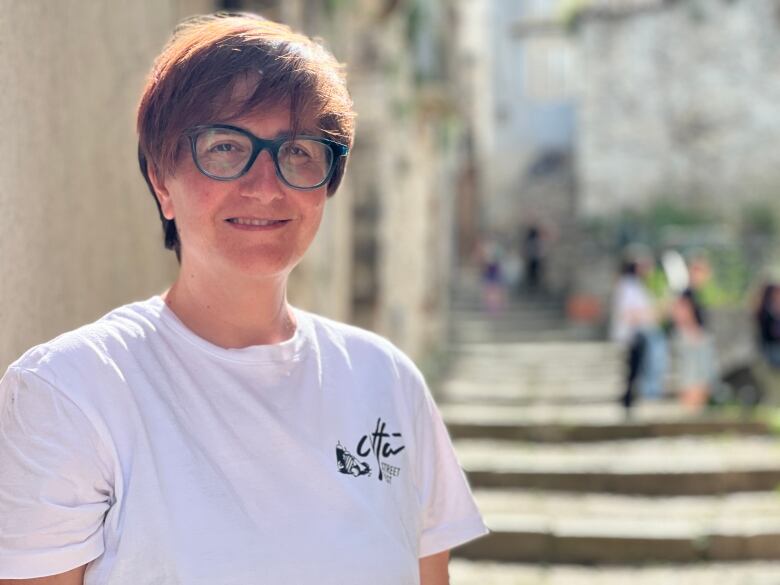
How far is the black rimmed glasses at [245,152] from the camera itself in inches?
53.4

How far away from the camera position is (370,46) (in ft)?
27.5

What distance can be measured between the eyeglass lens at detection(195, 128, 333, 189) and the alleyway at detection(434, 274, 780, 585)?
4367 mm

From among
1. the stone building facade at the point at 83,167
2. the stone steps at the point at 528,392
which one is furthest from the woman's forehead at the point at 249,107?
the stone steps at the point at 528,392

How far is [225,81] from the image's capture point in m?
1.33

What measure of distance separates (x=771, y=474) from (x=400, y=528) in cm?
604

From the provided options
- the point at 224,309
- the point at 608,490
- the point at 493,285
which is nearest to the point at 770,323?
the point at 608,490

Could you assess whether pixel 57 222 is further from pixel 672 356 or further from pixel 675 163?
pixel 675 163

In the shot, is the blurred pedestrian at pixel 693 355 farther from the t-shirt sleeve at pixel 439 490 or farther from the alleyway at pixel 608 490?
the t-shirt sleeve at pixel 439 490

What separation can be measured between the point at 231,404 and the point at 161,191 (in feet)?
1.19

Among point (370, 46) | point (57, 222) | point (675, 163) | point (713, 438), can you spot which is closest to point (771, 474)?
point (713, 438)

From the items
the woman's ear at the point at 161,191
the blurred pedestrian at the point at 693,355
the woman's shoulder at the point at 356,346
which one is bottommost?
the blurred pedestrian at the point at 693,355

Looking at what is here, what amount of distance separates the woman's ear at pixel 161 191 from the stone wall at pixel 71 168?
426mm

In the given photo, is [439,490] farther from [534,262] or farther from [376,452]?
[534,262]

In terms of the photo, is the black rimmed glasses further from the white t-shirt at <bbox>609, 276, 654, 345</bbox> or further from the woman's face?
the white t-shirt at <bbox>609, 276, 654, 345</bbox>
